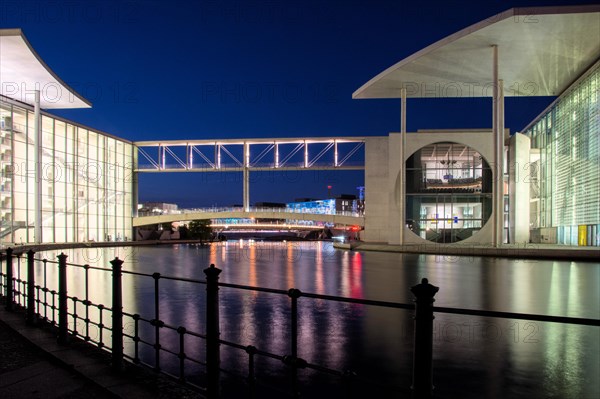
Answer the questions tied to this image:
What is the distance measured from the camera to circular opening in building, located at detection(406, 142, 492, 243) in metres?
42.5

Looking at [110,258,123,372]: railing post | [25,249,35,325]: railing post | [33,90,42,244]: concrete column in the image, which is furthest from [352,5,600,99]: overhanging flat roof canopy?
[110,258,123,372]: railing post

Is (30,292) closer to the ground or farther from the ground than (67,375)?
farther from the ground

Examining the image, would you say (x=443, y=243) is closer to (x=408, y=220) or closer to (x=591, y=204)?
(x=408, y=220)

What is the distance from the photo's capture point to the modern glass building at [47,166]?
129ft

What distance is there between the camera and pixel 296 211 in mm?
60969

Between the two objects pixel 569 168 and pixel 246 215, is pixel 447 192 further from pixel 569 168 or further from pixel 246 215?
pixel 246 215

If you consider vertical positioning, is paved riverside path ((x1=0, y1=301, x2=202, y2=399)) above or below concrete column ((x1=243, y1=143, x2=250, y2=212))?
below

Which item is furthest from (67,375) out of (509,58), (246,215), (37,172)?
(246,215)

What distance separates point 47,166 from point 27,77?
391 inches

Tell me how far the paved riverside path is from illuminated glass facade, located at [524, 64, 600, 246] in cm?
3414

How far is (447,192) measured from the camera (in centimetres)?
4309

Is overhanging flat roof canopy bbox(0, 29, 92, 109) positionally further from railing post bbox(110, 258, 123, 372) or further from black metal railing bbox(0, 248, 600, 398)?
railing post bbox(110, 258, 123, 372)

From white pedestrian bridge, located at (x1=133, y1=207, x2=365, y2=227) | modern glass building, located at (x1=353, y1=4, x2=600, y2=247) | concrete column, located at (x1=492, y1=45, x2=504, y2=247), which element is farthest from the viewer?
white pedestrian bridge, located at (x1=133, y1=207, x2=365, y2=227)

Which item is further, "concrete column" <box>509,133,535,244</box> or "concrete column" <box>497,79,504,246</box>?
"concrete column" <box>509,133,535,244</box>
